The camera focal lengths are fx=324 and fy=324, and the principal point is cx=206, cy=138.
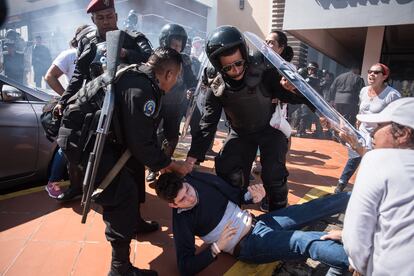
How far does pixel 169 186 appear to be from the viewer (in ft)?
6.53

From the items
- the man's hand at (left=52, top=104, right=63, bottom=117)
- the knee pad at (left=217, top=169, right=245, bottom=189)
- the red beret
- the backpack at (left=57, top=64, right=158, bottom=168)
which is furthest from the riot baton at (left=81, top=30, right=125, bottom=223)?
the knee pad at (left=217, top=169, right=245, bottom=189)

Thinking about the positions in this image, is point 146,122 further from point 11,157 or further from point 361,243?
point 11,157

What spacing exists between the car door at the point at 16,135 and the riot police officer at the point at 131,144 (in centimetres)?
169

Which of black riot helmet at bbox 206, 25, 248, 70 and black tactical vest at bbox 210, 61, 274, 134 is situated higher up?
black riot helmet at bbox 206, 25, 248, 70

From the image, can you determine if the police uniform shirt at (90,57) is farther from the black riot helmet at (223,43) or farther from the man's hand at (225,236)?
the man's hand at (225,236)

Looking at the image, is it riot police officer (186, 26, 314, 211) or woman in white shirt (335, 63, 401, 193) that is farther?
woman in white shirt (335, 63, 401, 193)

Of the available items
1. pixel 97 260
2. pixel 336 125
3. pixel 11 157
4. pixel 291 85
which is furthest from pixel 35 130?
pixel 336 125

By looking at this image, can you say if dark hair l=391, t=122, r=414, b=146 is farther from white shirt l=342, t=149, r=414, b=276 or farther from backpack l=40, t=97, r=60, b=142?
backpack l=40, t=97, r=60, b=142

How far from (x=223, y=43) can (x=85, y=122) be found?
116cm

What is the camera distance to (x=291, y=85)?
2.53 meters

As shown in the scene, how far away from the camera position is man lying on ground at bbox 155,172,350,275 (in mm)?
1941

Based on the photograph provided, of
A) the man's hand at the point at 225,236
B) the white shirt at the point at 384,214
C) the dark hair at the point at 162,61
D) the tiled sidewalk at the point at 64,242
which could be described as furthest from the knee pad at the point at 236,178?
the white shirt at the point at 384,214

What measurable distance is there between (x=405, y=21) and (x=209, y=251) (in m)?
6.55

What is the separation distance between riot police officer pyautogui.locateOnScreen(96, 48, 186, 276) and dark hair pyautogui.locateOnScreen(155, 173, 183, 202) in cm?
7
